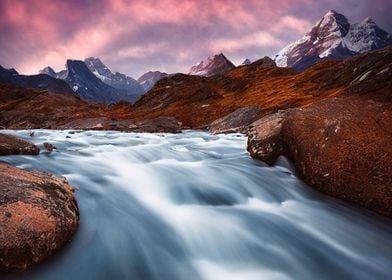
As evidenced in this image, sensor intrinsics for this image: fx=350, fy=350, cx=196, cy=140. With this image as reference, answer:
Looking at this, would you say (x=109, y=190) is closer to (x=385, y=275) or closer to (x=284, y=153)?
(x=284, y=153)

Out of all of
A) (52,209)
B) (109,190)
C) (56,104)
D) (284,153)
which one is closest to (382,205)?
(284,153)

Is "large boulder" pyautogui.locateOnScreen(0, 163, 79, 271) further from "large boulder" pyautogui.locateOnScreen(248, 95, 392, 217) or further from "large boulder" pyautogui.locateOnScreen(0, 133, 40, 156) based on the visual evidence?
"large boulder" pyautogui.locateOnScreen(248, 95, 392, 217)

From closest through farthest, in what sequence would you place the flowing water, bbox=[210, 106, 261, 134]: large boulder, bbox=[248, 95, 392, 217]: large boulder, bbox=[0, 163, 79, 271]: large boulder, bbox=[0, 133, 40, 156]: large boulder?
bbox=[0, 163, 79, 271]: large boulder
the flowing water
bbox=[248, 95, 392, 217]: large boulder
bbox=[0, 133, 40, 156]: large boulder
bbox=[210, 106, 261, 134]: large boulder

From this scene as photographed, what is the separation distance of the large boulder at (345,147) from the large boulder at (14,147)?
28.7 ft

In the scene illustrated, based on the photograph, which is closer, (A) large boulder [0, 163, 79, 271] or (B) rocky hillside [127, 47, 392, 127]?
(A) large boulder [0, 163, 79, 271]

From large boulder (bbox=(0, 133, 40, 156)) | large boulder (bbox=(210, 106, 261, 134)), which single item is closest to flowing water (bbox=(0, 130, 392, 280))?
large boulder (bbox=(0, 133, 40, 156))

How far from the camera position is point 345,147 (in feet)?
32.0

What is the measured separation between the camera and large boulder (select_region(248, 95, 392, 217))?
917cm

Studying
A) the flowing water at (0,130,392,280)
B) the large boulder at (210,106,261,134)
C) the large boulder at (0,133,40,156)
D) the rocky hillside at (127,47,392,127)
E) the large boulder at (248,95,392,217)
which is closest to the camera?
the flowing water at (0,130,392,280)

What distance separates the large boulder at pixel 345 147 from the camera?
9.17 m

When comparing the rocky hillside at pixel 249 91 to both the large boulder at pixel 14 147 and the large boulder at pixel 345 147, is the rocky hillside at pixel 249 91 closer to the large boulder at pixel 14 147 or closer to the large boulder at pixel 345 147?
the large boulder at pixel 345 147

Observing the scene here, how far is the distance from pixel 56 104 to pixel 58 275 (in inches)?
3613

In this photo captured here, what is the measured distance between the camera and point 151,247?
266 inches

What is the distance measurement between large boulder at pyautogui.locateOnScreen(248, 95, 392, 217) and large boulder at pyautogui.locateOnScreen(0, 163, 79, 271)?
7027mm
